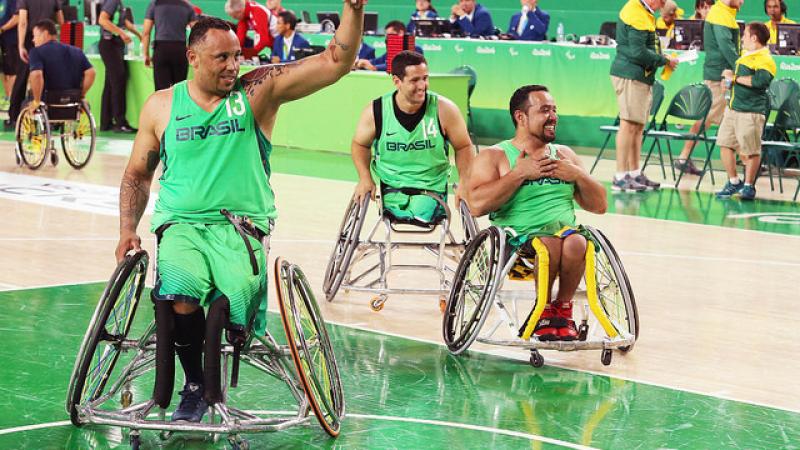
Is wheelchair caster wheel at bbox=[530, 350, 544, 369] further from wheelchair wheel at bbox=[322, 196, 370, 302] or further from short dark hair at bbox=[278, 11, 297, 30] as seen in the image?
short dark hair at bbox=[278, 11, 297, 30]

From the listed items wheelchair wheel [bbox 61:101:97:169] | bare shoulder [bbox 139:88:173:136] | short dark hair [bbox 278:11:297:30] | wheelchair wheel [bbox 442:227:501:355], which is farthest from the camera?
short dark hair [bbox 278:11:297:30]

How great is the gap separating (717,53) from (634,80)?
Answer: 1.45m

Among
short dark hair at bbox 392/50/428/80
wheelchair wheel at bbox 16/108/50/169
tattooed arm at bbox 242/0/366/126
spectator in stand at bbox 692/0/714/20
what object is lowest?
wheelchair wheel at bbox 16/108/50/169

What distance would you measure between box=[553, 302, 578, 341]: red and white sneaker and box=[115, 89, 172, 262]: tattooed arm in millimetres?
2060

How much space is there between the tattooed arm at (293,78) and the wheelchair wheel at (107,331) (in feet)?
2.25

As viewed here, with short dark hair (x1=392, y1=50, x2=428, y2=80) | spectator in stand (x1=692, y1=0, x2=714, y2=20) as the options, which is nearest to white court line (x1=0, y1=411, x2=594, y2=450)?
short dark hair (x1=392, y1=50, x2=428, y2=80)

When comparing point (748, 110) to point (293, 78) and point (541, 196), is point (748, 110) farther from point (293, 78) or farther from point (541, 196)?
point (293, 78)

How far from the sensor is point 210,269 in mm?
4805

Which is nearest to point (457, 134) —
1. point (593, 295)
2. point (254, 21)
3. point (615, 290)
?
point (615, 290)

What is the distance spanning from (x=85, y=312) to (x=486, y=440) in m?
2.89

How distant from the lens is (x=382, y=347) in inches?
263

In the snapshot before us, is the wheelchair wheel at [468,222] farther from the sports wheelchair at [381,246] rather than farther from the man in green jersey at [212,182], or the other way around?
the man in green jersey at [212,182]

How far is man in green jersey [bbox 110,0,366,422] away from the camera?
4.75 meters

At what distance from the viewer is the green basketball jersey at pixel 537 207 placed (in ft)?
21.0
